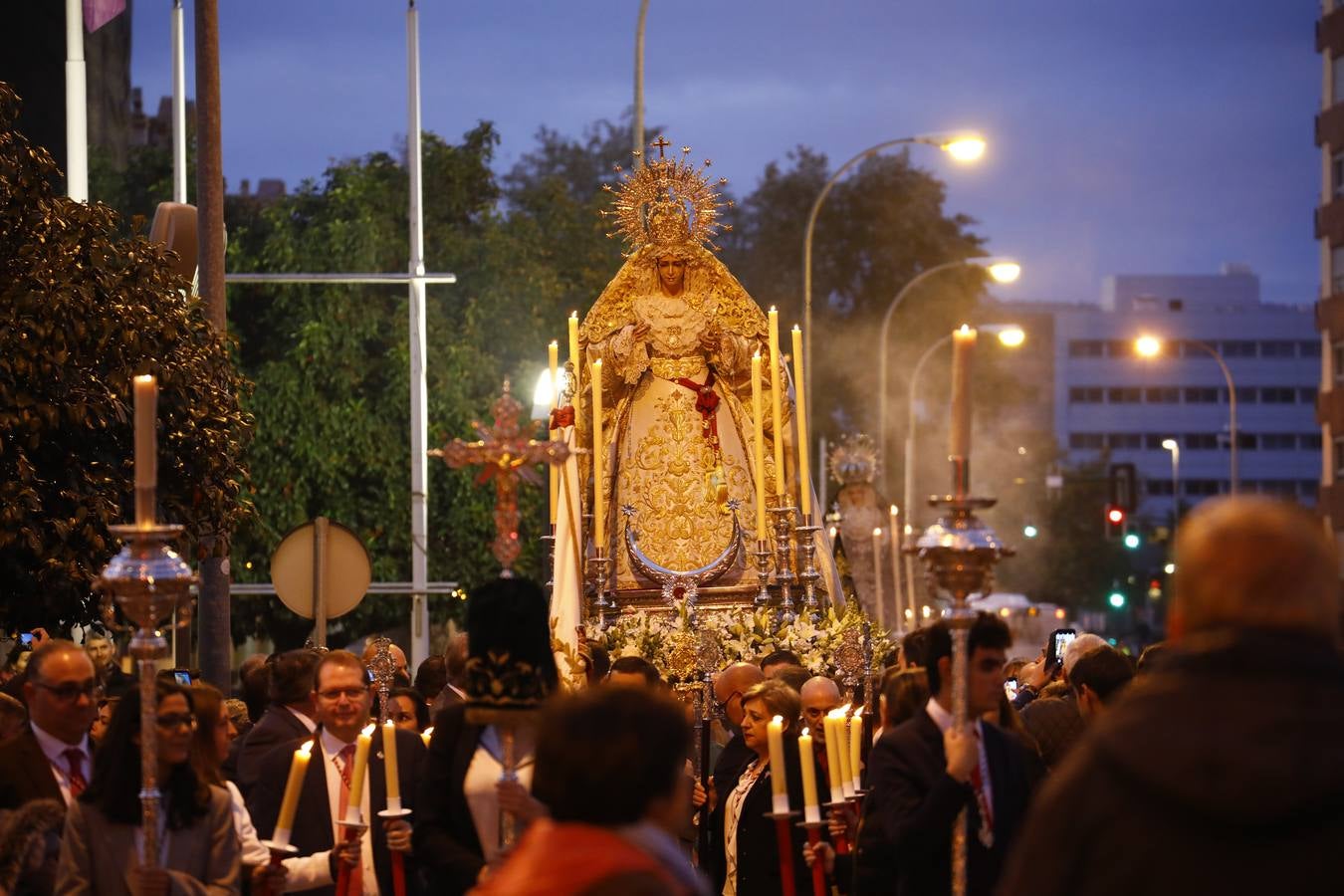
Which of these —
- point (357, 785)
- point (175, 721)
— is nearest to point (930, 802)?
point (357, 785)

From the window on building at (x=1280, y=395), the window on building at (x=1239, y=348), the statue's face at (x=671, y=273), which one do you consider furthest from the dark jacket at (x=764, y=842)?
the window on building at (x=1239, y=348)

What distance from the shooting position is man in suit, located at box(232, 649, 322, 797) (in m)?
9.31

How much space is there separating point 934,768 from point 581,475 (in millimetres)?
9924

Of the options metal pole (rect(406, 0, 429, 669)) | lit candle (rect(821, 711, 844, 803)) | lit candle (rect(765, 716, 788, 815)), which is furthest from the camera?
metal pole (rect(406, 0, 429, 669))

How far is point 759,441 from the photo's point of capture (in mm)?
16094

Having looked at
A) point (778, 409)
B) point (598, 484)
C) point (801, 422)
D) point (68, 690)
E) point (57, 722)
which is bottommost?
point (57, 722)

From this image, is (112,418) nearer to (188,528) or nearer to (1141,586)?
(188,528)

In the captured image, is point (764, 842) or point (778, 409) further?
point (778, 409)

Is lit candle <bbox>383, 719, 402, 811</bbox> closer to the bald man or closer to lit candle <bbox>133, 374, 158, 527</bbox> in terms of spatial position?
lit candle <bbox>133, 374, 158, 527</bbox>

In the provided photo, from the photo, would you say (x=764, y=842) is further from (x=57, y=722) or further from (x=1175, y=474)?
(x=1175, y=474)

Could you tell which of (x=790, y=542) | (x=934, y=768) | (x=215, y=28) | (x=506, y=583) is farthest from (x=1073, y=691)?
(x=215, y=28)

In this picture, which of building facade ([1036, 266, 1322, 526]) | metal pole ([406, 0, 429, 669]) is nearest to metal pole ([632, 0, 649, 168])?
metal pole ([406, 0, 429, 669])

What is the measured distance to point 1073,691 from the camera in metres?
10.8

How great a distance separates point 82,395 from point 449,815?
24.5 feet
